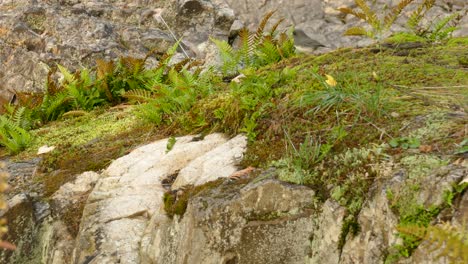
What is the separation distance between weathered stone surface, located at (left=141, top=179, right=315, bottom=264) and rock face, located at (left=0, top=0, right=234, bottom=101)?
21.3ft

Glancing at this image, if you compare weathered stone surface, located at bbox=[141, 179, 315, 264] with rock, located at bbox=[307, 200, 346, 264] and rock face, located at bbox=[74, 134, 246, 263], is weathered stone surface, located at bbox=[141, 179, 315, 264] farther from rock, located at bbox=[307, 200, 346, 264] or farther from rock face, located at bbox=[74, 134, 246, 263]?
rock face, located at bbox=[74, 134, 246, 263]

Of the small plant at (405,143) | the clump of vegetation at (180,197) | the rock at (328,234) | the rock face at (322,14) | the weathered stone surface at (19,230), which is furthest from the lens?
the rock face at (322,14)

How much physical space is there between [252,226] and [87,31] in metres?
7.41

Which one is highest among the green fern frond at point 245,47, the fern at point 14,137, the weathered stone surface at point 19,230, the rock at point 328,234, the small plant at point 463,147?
the small plant at point 463,147

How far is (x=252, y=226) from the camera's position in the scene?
3.20m

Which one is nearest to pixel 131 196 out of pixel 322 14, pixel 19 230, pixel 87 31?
pixel 19 230

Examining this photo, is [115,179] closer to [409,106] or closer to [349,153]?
[349,153]

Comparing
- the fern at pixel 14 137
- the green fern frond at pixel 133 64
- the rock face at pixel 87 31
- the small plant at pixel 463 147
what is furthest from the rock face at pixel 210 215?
the rock face at pixel 87 31

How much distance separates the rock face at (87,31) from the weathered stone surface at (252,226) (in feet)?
21.3

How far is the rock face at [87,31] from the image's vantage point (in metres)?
9.40

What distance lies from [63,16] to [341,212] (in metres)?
8.28

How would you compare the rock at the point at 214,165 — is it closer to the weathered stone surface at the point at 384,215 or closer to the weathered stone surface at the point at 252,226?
the weathered stone surface at the point at 252,226

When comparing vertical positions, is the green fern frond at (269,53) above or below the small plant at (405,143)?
below

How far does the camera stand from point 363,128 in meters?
3.54
